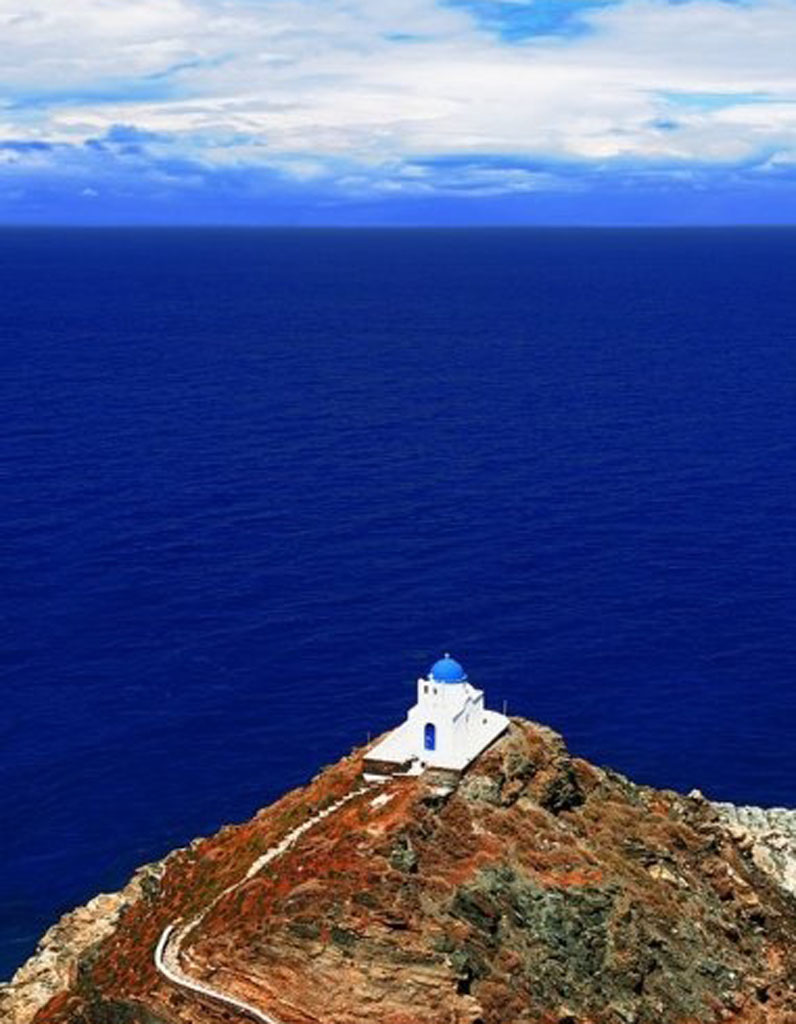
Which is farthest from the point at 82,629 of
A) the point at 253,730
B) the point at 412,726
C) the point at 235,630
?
the point at 412,726

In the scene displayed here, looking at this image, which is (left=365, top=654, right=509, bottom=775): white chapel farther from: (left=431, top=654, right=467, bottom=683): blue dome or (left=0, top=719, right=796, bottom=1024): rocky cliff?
(left=0, top=719, right=796, bottom=1024): rocky cliff

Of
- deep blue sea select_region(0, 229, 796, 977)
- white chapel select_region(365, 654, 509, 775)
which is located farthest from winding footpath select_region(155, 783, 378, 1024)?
deep blue sea select_region(0, 229, 796, 977)

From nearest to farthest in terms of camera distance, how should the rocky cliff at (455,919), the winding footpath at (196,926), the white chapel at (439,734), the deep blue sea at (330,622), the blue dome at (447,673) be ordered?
the winding footpath at (196,926) < the rocky cliff at (455,919) < the white chapel at (439,734) < the blue dome at (447,673) < the deep blue sea at (330,622)

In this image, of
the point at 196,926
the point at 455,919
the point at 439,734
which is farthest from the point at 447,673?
the point at 196,926

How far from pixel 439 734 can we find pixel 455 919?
11648 millimetres

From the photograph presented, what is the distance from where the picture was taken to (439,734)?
248 ft

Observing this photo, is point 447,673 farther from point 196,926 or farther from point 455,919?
point 196,926

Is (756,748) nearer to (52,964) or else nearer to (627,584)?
(627,584)

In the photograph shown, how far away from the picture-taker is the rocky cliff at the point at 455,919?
64.6 meters

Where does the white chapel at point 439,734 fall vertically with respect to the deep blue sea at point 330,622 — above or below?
above

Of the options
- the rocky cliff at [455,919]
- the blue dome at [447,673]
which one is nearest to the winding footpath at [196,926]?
the rocky cliff at [455,919]

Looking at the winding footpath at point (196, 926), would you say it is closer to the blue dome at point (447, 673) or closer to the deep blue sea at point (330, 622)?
the blue dome at point (447, 673)

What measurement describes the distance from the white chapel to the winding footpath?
228 centimetres

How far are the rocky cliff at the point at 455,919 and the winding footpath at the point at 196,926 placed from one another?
0.19m
